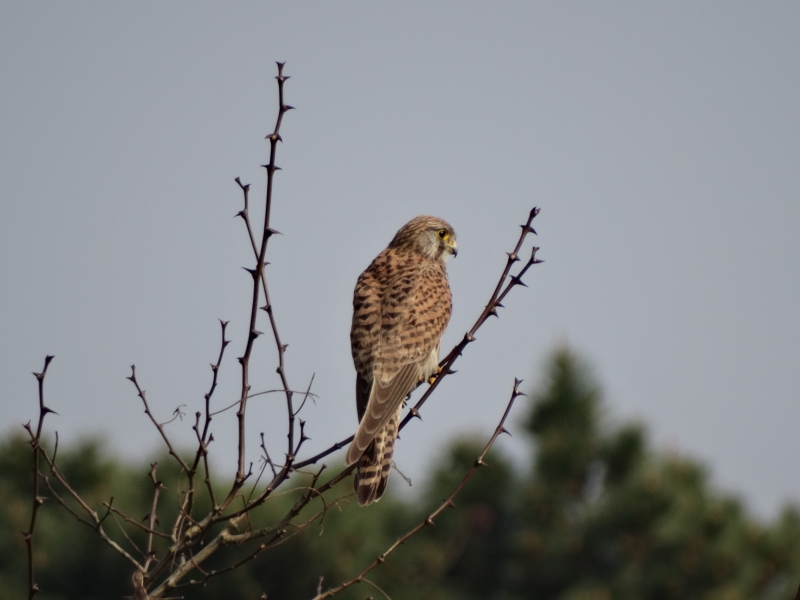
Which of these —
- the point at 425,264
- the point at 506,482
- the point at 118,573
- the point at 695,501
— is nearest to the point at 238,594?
the point at 118,573

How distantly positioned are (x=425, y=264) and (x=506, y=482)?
1499 cm

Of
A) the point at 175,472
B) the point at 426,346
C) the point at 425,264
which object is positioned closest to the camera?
the point at 426,346

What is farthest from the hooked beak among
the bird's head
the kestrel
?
the kestrel

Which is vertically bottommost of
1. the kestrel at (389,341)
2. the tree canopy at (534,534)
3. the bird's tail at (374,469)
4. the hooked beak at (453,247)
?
the bird's tail at (374,469)

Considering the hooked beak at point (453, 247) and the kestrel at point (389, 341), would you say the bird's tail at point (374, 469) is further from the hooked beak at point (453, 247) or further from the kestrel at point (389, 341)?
the hooked beak at point (453, 247)

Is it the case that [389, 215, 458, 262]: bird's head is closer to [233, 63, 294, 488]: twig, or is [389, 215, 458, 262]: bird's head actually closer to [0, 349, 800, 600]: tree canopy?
[233, 63, 294, 488]: twig

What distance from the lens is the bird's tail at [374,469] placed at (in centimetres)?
361

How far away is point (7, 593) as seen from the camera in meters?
17.8

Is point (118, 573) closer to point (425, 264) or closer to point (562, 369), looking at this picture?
point (562, 369)

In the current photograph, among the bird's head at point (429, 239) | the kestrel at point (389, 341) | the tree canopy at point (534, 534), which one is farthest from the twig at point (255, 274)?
the tree canopy at point (534, 534)

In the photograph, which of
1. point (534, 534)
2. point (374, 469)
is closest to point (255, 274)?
point (374, 469)

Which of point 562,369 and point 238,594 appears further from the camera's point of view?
point 562,369

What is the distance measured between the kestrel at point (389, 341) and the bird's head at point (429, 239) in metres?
0.01

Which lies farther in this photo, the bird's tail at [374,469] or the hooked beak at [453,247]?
the hooked beak at [453,247]
